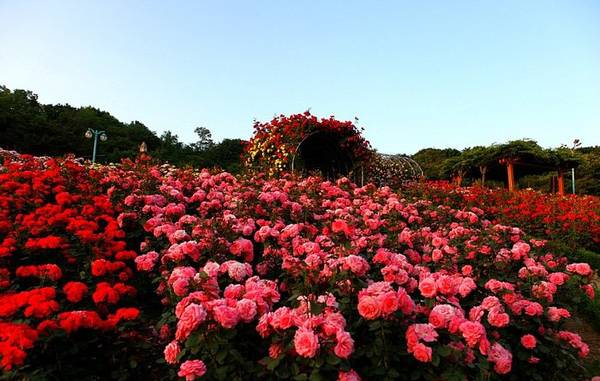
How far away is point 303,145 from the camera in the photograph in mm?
9539

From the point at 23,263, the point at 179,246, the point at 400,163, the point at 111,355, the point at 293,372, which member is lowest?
the point at 111,355

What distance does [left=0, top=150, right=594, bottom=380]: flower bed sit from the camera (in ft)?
5.98

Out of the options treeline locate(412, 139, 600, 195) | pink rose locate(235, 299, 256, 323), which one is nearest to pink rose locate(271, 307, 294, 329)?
pink rose locate(235, 299, 256, 323)

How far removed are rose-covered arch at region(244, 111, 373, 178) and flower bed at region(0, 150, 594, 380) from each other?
4015 mm

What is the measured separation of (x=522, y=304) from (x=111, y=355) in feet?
8.22

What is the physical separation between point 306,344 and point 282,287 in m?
1.04

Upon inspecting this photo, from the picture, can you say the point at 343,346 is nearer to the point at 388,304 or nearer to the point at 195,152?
the point at 388,304

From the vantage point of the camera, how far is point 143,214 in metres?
4.07

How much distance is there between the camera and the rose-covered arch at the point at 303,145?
28.9 feet

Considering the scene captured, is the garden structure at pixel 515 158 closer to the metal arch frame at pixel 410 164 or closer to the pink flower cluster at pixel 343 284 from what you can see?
the metal arch frame at pixel 410 164

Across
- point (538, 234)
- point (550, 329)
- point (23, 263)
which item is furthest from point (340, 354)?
point (538, 234)

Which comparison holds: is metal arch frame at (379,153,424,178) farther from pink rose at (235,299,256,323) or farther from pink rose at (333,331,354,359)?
pink rose at (333,331,354,359)

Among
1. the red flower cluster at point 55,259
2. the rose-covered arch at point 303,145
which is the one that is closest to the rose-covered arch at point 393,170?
the rose-covered arch at point 303,145

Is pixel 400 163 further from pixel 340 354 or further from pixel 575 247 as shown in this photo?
pixel 340 354
